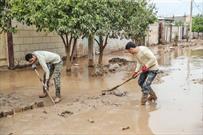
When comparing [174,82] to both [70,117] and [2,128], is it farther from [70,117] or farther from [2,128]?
[2,128]

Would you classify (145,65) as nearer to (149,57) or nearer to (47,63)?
(149,57)

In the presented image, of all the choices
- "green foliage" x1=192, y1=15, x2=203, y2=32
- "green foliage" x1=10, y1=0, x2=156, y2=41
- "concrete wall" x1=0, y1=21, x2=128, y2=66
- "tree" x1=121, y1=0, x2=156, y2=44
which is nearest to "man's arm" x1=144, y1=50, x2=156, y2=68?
"green foliage" x1=10, y1=0, x2=156, y2=41

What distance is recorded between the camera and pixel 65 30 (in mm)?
12859

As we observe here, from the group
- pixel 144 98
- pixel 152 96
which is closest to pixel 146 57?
pixel 144 98

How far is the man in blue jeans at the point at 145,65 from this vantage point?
858 centimetres

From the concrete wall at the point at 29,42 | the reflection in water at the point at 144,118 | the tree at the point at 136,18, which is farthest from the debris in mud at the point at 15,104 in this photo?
the tree at the point at 136,18

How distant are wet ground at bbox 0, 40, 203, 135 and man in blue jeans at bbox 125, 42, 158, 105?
0.40 metres

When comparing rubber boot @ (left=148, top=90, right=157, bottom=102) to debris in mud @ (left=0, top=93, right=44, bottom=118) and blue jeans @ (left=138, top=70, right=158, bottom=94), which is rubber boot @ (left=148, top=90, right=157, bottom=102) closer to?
blue jeans @ (left=138, top=70, right=158, bottom=94)

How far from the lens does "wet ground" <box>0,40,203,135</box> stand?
6914 mm

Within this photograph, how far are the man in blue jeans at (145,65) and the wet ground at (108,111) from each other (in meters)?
0.40

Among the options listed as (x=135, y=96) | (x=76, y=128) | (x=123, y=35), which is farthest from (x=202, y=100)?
(x=123, y=35)

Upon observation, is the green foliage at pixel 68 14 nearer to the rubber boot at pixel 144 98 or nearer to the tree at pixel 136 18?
the tree at pixel 136 18

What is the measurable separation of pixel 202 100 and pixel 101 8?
18.8 ft

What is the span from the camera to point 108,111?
828cm
